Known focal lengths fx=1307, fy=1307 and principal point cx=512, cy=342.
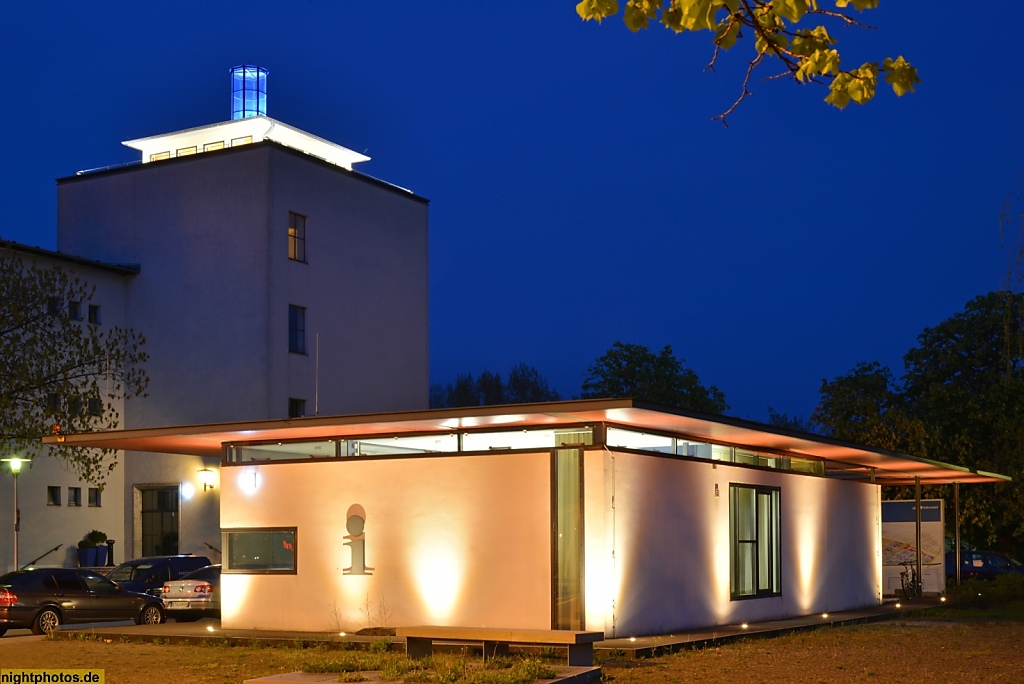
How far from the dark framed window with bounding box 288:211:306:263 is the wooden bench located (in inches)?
1094

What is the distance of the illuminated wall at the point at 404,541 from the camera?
58.8 feet

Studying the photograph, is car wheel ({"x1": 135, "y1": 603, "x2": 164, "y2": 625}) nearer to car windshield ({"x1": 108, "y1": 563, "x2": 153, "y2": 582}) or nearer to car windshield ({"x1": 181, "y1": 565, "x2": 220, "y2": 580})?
car windshield ({"x1": 181, "y1": 565, "x2": 220, "y2": 580})

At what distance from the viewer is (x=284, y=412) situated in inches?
1598

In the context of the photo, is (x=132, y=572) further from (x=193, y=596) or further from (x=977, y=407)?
(x=977, y=407)

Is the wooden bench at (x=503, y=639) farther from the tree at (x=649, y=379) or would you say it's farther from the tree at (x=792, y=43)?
the tree at (x=649, y=379)

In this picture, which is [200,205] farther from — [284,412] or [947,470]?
[947,470]

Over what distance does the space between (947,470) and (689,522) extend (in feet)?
32.7

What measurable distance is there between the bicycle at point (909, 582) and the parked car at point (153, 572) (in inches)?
601

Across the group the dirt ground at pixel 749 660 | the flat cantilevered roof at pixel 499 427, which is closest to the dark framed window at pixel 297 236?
the flat cantilevered roof at pixel 499 427

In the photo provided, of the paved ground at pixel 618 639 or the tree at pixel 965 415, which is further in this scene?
the tree at pixel 965 415


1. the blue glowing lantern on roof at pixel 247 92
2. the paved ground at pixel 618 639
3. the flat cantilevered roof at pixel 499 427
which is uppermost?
the blue glowing lantern on roof at pixel 247 92

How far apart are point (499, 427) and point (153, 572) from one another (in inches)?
447

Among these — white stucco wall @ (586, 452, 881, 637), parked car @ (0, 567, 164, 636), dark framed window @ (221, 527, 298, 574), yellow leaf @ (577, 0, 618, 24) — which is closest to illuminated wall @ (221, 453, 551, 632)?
dark framed window @ (221, 527, 298, 574)

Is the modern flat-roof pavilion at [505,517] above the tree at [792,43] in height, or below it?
below
